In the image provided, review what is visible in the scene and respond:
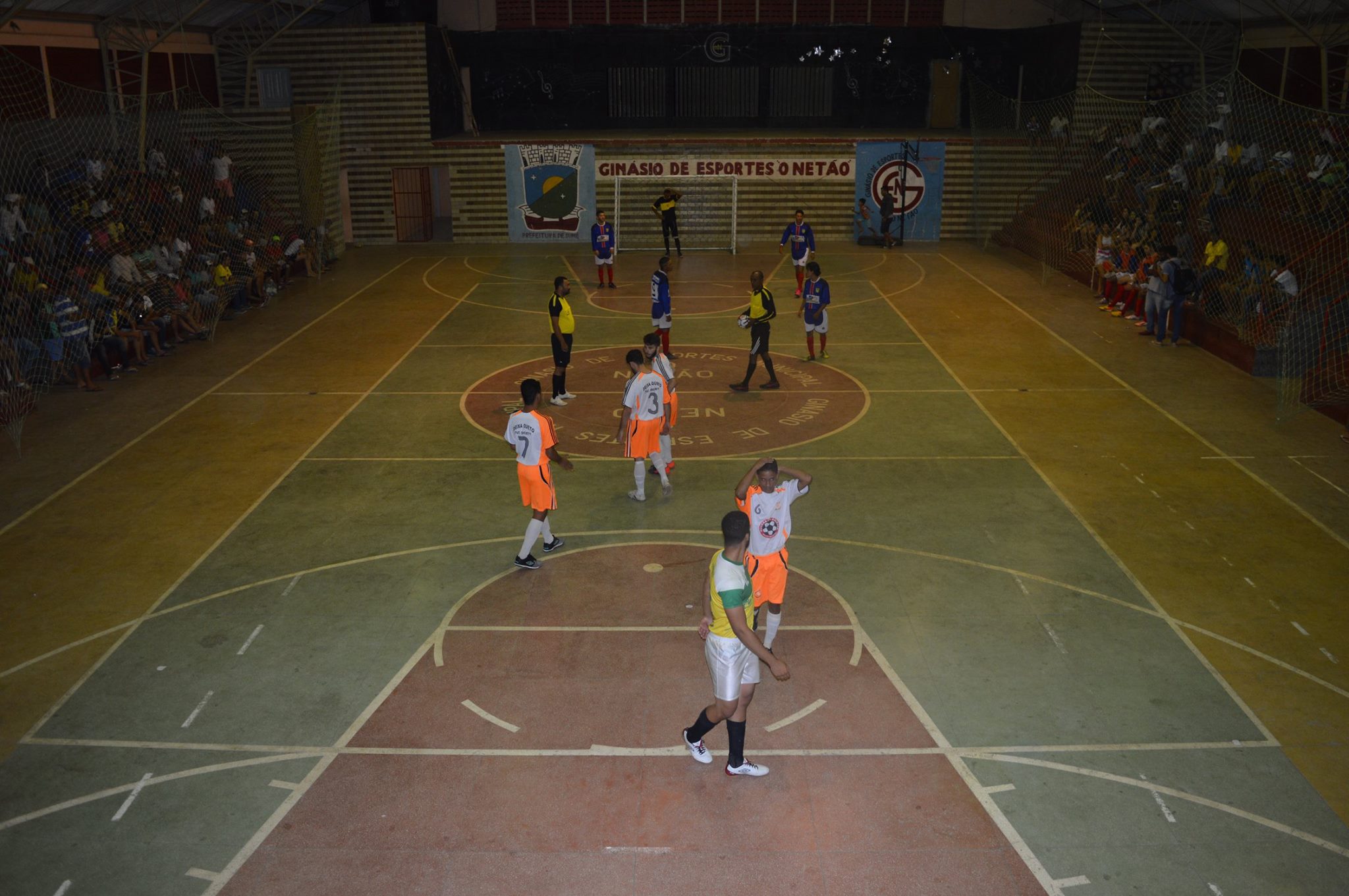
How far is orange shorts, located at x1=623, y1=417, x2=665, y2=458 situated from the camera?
12133mm

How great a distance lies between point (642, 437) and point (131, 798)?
6.39 m

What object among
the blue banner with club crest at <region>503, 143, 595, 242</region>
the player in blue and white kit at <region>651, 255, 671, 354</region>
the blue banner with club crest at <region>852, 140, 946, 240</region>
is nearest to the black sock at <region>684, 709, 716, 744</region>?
the player in blue and white kit at <region>651, 255, 671, 354</region>

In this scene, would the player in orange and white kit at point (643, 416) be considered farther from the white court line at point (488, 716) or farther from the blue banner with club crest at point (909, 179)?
the blue banner with club crest at point (909, 179)

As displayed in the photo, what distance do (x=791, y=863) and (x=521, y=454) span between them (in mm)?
5169

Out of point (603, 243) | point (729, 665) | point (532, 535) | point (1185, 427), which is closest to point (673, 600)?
point (532, 535)

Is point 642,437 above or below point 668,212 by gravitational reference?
below

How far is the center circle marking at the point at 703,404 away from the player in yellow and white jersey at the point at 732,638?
6.98 m

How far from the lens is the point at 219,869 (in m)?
6.84

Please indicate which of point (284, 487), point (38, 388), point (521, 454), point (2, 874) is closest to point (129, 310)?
point (38, 388)

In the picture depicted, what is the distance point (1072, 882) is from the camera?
6652 mm

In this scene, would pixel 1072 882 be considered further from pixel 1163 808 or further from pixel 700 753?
pixel 700 753

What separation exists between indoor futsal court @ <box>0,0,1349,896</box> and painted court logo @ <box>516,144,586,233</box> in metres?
9.41

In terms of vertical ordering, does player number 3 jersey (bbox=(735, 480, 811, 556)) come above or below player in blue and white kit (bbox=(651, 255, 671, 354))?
below

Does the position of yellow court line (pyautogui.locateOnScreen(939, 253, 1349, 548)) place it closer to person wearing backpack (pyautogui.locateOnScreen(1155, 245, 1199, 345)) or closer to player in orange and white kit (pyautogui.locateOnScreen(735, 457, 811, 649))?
person wearing backpack (pyautogui.locateOnScreen(1155, 245, 1199, 345))
